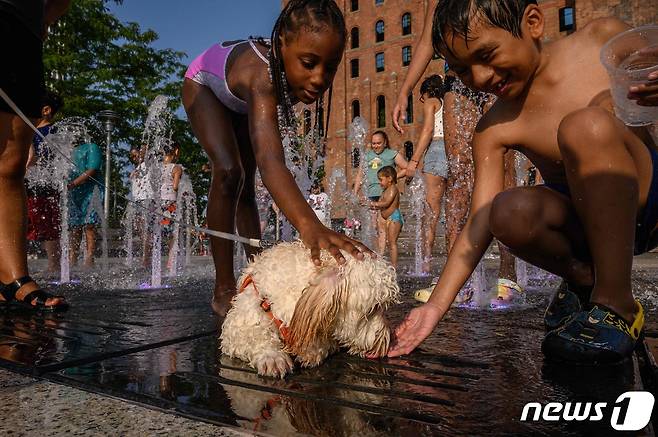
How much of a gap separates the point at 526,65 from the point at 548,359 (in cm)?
118

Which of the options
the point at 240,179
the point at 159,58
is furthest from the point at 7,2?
the point at 159,58

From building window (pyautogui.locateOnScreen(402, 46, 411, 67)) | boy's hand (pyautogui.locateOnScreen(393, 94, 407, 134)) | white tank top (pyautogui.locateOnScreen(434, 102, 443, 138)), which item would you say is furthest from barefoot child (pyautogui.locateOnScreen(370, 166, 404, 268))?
building window (pyautogui.locateOnScreen(402, 46, 411, 67))

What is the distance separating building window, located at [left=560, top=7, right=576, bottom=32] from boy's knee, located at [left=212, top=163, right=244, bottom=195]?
35606mm

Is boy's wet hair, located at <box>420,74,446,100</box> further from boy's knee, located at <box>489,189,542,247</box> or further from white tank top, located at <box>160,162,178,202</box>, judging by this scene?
boy's knee, located at <box>489,189,542,247</box>

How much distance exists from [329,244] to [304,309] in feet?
0.90

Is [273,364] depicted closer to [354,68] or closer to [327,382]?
[327,382]

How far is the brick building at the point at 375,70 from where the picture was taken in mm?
41344

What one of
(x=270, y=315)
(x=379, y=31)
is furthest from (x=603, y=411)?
(x=379, y=31)

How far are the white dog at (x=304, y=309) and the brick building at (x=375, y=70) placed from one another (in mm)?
37513

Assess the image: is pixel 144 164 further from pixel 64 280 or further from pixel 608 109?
pixel 608 109

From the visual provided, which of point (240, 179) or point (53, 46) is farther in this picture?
point (53, 46)

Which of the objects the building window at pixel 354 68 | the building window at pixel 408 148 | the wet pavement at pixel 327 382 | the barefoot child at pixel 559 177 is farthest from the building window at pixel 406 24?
the wet pavement at pixel 327 382

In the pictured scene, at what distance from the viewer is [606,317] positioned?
76.1 inches

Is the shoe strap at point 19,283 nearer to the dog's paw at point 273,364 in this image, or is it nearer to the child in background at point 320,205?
the dog's paw at point 273,364
